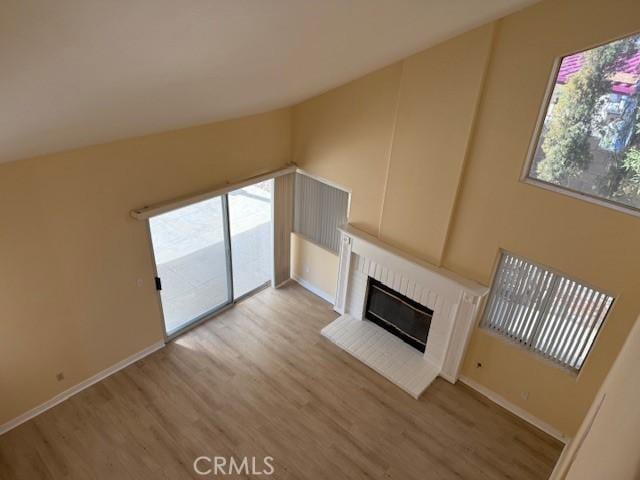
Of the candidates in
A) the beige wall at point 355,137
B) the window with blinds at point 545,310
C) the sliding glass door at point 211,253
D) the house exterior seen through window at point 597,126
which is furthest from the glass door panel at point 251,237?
the house exterior seen through window at point 597,126

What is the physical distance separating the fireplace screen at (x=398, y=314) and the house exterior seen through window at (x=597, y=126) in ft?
8.67

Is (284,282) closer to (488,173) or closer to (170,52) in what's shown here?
(488,173)

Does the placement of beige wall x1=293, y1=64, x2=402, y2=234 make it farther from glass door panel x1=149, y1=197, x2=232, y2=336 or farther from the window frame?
the window frame

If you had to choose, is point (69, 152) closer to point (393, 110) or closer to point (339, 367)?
point (393, 110)

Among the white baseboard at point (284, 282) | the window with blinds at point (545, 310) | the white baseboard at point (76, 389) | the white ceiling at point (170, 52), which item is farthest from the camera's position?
the white baseboard at point (284, 282)

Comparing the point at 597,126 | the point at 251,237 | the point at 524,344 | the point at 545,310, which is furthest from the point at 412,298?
the point at 251,237

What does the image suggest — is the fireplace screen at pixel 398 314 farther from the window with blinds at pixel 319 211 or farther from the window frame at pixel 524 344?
the window with blinds at pixel 319 211

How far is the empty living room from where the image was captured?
406 centimetres

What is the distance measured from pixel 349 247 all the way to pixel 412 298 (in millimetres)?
1213

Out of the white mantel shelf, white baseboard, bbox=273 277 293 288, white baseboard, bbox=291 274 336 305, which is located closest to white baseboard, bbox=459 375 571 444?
the white mantel shelf

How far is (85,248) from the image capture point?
17.5ft

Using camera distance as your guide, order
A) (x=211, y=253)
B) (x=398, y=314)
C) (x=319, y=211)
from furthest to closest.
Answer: (x=211, y=253), (x=319, y=211), (x=398, y=314)

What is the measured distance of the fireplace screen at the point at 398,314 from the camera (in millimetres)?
6547

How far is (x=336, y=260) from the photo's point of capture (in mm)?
7555
